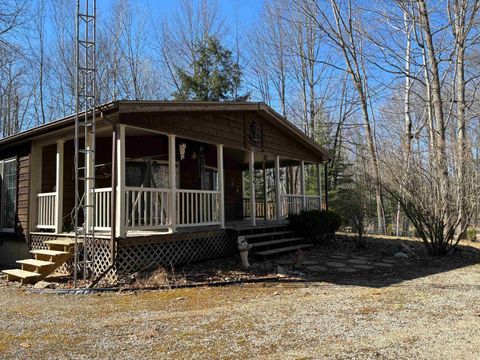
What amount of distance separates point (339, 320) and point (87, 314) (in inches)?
121

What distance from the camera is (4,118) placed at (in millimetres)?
25219

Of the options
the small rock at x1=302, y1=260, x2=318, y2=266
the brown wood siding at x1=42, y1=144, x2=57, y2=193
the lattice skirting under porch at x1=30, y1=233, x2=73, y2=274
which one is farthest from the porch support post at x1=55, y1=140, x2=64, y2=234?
the small rock at x1=302, y1=260, x2=318, y2=266

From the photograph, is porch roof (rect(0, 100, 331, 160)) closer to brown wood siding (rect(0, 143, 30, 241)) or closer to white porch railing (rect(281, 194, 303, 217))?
brown wood siding (rect(0, 143, 30, 241))

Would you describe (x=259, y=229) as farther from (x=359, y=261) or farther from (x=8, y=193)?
(x=8, y=193)

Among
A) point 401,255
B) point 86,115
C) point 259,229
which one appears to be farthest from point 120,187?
point 401,255

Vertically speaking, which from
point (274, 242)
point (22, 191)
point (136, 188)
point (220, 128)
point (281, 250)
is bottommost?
point (281, 250)

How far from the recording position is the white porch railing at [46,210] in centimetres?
Result: 909

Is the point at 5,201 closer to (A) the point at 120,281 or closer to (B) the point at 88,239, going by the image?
(B) the point at 88,239

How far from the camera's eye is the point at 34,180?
9422 mm

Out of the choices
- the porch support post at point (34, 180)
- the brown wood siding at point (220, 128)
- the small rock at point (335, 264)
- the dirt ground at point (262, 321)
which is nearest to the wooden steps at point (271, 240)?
the small rock at point (335, 264)

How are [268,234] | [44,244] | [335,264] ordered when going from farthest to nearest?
[268,234] → [335,264] → [44,244]

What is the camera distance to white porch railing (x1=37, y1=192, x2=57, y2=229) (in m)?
9.09

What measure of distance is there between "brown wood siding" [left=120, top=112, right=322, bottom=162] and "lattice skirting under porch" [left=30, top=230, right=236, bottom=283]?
7.09 ft

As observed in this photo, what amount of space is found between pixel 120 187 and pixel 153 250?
4.60 ft
